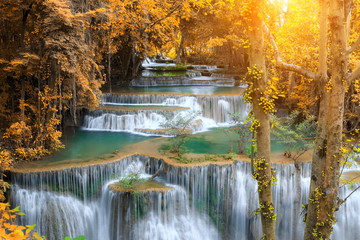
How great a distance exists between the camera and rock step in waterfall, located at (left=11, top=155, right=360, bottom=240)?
8086 mm

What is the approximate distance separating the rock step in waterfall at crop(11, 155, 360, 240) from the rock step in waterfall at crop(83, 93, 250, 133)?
4380 mm

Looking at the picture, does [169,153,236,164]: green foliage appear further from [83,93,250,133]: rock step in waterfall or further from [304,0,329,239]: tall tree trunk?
[304,0,329,239]: tall tree trunk

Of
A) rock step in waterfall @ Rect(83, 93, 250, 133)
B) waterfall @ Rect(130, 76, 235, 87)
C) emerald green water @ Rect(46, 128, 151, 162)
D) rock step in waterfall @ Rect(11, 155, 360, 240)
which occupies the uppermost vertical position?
waterfall @ Rect(130, 76, 235, 87)

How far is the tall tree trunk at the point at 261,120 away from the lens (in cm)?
408

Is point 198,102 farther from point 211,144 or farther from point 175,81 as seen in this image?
point 175,81

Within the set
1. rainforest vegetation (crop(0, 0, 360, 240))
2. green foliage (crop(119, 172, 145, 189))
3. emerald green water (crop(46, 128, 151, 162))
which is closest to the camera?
rainforest vegetation (crop(0, 0, 360, 240))

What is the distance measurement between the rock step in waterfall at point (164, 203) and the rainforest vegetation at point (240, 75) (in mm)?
850

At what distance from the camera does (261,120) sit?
13.9ft

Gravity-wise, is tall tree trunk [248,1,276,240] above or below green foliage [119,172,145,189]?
above

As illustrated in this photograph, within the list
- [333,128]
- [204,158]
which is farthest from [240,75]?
[204,158]

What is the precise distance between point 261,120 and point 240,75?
3.08 m

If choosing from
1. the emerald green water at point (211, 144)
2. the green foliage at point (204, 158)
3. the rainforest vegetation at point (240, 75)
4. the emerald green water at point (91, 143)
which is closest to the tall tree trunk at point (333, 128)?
the rainforest vegetation at point (240, 75)

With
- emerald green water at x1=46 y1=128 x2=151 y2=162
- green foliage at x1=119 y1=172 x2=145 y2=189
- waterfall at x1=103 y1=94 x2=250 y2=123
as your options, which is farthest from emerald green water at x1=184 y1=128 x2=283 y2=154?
green foliage at x1=119 y1=172 x2=145 y2=189

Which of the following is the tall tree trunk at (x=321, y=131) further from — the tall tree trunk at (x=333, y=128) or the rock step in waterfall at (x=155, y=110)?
the rock step in waterfall at (x=155, y=110)
